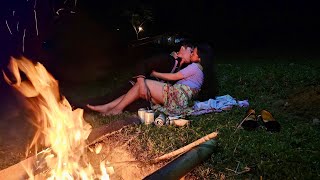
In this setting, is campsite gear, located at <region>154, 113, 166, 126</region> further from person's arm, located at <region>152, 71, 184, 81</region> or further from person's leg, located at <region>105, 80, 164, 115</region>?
person's arm, located at <region>152, 71, 184, 81</region>

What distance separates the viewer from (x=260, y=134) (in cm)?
632

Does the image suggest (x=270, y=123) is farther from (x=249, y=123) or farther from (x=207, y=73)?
(x=207, y=73)

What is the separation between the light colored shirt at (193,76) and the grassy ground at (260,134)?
1075 millimetres

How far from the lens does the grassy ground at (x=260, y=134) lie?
505 centimetres

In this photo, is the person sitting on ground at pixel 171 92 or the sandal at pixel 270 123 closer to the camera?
the sandal at pixel 270 123

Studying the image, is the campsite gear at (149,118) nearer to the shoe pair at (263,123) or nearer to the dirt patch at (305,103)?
the shoe pair at (263,123)

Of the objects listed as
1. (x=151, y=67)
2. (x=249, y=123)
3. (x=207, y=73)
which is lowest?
(x=249, y=123)

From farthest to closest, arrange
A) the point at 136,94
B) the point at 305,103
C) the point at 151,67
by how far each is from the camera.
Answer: the point at 151,67, the point at 136,94, the point at 305,103

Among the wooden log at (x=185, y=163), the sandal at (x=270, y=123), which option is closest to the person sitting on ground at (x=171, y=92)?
the sandal at (x=270, y=123)

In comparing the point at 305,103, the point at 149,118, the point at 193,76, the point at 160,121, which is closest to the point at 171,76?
the point at 193,76

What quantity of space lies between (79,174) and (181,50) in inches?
186

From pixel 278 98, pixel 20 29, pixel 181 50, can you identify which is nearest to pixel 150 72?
pixel 181 50

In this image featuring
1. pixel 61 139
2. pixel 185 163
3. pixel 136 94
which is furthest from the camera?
pixel 136 94

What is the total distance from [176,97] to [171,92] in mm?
177
